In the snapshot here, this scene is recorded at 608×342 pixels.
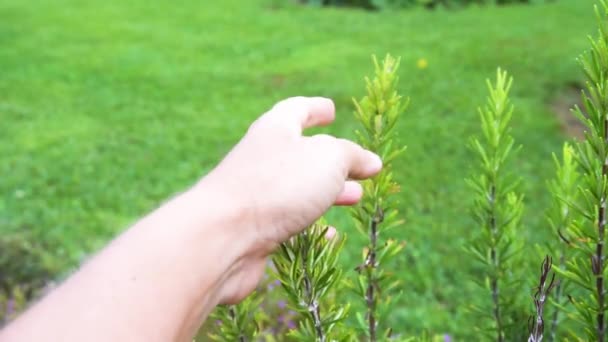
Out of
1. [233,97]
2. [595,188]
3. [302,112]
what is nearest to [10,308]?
[302,112]

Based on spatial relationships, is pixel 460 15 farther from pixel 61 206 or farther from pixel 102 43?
pixel 61 206

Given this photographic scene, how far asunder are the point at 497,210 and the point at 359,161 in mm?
296

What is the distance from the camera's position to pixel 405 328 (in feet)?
13.3

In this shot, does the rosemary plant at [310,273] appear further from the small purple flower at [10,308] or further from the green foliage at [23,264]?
the green foliage at [23,264]

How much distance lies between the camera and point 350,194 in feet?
4.21

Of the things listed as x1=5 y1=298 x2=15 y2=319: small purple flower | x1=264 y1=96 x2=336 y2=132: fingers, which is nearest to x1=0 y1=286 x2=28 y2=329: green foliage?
x1=5 y1=298 x2=15 y2=319: small purple flower

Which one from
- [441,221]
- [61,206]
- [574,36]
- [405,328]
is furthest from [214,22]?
[405,328]

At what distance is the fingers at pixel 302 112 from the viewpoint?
1.30m

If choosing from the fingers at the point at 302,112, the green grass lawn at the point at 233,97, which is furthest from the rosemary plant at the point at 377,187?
the green grass lawn at the point at 233,97

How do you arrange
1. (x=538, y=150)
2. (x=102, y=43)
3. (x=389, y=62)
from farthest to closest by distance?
(x=102, y=43) < (x=538, y=150) < (x=389, y=62)

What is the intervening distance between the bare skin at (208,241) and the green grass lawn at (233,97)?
227 centimetres

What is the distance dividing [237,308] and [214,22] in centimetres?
905

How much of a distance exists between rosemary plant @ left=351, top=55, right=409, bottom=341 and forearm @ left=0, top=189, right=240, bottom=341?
0.88ft

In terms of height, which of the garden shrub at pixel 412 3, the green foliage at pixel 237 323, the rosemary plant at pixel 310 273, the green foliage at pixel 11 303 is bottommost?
the green foliage at pixel 11 303
